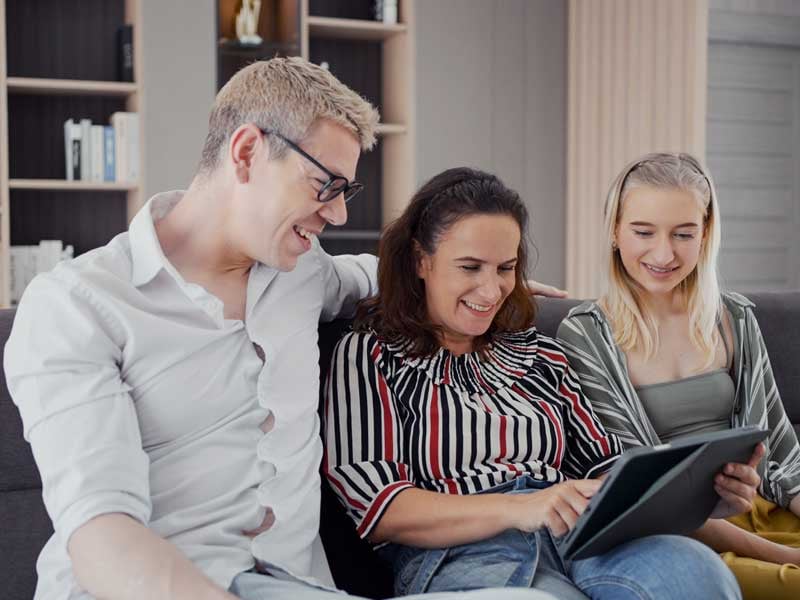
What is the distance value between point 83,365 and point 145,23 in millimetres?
3195

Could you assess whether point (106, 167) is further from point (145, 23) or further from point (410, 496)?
point (410, 496)

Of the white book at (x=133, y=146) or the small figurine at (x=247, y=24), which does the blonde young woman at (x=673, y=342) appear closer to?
the white book at (x=133, y=146)

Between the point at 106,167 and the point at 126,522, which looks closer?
the point at 126,522

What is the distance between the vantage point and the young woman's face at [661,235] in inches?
75.4

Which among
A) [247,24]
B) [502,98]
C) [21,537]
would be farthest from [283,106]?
[502,98]

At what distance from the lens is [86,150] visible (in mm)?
4109

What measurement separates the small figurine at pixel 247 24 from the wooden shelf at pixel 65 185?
2.66ft

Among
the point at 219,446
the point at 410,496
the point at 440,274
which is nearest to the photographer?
the point at 219,446

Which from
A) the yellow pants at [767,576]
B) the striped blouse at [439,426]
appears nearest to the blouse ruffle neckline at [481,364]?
the striped blouse at [439,426]

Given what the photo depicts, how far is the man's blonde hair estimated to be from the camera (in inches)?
56.0

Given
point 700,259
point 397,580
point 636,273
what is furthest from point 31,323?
point 700,259

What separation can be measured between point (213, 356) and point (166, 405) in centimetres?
10

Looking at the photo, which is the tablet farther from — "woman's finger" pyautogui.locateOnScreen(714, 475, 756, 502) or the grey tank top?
the grey tank top

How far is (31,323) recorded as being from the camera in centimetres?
125
